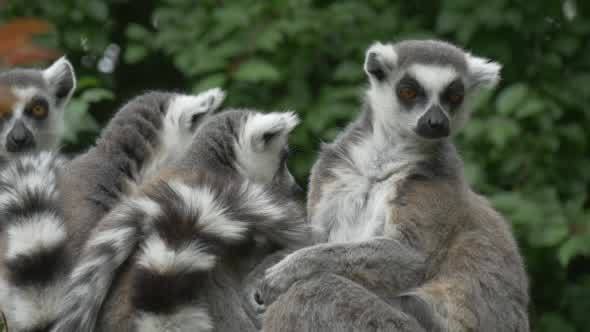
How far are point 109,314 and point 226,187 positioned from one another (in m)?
0.59

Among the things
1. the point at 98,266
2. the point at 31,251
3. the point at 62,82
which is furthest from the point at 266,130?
the point at 62,82

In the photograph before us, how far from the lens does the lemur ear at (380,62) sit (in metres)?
3.62

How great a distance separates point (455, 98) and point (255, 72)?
2.13 metres

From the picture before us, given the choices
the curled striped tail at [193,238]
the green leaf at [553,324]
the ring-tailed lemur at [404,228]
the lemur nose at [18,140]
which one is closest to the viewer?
the curled striped tail at [193,238]

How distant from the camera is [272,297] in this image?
2910mm

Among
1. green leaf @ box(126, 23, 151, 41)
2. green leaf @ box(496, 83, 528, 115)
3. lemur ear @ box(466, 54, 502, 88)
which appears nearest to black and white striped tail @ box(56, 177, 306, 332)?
lemur ear @ box(466, 54, 502, 88)

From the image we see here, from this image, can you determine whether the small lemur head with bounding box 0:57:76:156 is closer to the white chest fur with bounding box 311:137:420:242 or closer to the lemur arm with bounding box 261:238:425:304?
the white chest fur with bounding box 311:137:420:242

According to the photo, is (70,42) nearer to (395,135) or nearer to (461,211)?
(395,135)

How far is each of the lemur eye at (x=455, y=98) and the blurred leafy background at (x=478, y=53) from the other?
1724 mm

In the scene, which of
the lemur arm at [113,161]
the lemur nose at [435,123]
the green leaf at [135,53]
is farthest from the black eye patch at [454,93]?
the green leaf at [135,53]

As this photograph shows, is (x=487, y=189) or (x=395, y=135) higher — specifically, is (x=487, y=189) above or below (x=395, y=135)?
below

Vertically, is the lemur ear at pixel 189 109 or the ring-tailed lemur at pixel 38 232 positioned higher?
the ring-tailed lemur at pixel 38 232

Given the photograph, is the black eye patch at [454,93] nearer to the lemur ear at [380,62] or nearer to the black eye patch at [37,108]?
the lemur ear at [380,62]

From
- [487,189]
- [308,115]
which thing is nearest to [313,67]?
[308,115]
